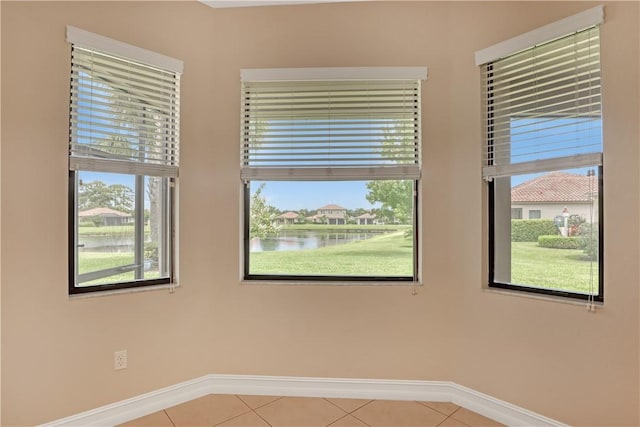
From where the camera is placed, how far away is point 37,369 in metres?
1.76

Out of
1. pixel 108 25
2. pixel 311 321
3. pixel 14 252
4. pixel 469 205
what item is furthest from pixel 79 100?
pixel 469 205

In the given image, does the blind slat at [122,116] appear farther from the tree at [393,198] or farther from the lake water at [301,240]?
the tree at [393,198]

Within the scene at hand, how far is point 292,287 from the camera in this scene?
7.42 ft

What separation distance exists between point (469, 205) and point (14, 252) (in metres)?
2.57

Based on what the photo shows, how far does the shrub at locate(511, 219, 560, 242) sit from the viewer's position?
189 cm

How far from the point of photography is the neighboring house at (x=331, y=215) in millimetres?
2326

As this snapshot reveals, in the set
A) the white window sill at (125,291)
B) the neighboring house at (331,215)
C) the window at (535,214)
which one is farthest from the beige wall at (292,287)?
the neighboring house at (331,215)

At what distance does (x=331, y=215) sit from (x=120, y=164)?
4.47 ft

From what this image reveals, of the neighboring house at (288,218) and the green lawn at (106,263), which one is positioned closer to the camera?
the green lawn at (106,263)

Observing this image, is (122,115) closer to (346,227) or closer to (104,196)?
(104,196)

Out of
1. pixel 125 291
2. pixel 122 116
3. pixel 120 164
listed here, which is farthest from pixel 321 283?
pixel 122 116

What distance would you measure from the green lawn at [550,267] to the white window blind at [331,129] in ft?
2.60

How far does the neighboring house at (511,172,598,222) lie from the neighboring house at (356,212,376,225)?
0.86 m

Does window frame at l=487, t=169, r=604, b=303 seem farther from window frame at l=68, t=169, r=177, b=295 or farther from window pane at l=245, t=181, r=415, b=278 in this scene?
window frame at l=68, t=169, r=177, b=295
